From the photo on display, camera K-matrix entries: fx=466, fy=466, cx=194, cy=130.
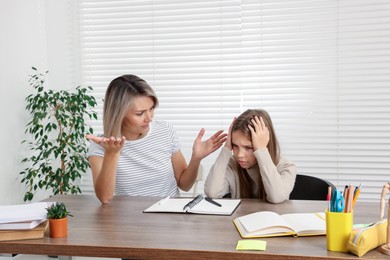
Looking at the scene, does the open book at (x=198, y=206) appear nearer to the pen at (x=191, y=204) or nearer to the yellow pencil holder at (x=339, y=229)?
the pen at (x=191, y=204)

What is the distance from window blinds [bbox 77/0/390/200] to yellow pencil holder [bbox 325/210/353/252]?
6.83 feet

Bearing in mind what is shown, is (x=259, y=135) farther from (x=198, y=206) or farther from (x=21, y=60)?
(x=21, y=60)

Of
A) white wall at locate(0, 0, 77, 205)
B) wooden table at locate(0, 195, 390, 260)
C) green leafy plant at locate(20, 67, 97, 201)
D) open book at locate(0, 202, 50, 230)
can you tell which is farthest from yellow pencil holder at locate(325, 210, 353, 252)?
white wall at locate(0, 0, 77, 205)

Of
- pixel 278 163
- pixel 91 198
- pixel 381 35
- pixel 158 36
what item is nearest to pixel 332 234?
pixel 278 163

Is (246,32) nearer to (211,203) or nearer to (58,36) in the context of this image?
(58,36)

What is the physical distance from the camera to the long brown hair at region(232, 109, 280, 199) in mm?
2068

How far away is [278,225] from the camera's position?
1448mm

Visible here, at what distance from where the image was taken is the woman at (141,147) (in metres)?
2.20

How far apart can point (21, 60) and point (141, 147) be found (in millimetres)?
1576

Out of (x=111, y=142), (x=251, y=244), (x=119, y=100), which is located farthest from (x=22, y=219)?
(x=119, y=100)

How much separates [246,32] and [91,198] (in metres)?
1.84

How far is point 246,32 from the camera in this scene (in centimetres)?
339

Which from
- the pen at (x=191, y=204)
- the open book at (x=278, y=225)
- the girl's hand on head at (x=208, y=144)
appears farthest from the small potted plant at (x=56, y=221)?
the girl's hand on head at (x=208, y=144)

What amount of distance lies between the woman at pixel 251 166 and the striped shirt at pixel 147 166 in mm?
323
